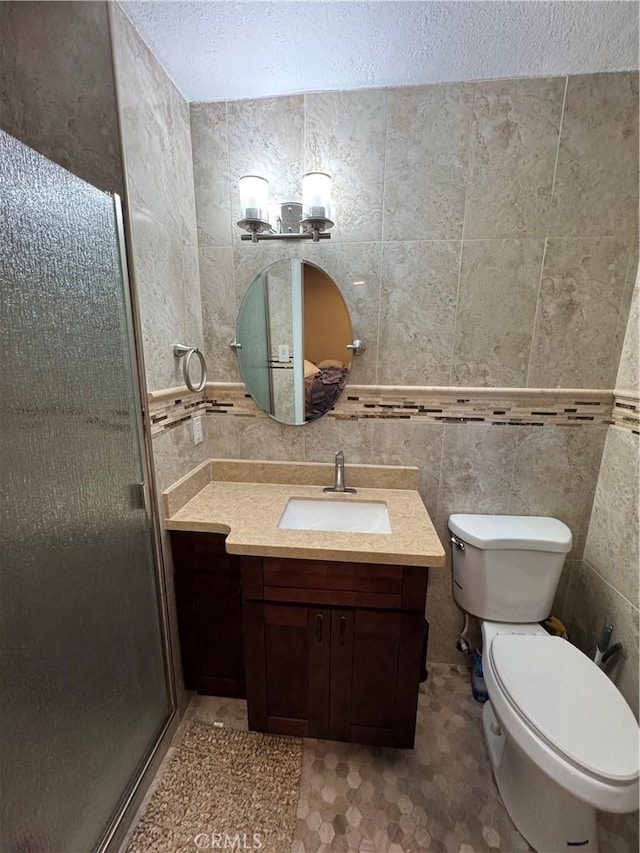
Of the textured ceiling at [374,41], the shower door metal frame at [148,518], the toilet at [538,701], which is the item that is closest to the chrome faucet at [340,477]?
the toilet at [538,701]

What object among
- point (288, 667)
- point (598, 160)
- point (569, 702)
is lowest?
point (288, 667)

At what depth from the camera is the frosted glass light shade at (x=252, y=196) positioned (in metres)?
1.32

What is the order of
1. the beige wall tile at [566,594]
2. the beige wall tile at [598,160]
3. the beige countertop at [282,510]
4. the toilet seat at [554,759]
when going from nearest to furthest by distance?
1. the toilet seat at [554,759]
2. the beige countertop at [282,510]
3. the beige wall tile at [598,160]
4. the beige wall tile at [566,594]

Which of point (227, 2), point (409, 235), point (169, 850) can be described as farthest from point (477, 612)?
point (227, 2)

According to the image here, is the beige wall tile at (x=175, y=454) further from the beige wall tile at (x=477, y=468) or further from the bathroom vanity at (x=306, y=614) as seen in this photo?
the beige wall tile at (x=477, y=468)

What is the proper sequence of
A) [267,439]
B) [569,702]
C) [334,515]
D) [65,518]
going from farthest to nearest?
[267,439] < [334,515] < [569,702] < [65,518]

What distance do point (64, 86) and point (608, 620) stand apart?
2.47 m

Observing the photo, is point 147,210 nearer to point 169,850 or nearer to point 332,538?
point 332,538

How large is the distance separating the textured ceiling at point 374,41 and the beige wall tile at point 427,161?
62mm

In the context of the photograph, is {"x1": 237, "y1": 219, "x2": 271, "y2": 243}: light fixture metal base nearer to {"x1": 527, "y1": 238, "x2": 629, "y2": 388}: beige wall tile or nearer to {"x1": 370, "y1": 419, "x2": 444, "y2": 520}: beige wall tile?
{"x1": 370, "y1": 419, "x2": 444, "y2": 520}: beige wall tile

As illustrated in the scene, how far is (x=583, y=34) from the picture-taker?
1.10 metres

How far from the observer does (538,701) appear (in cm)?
103

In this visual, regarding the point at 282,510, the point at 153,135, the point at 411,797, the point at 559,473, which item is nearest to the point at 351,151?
the point at 153,135

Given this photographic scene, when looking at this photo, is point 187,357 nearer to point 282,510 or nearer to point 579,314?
point 282,510
